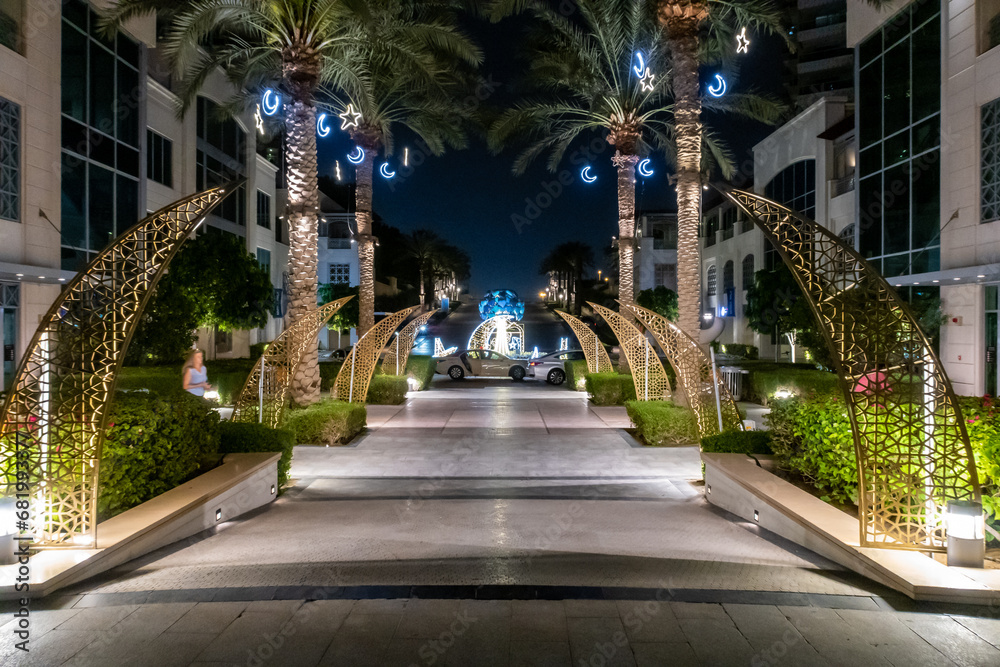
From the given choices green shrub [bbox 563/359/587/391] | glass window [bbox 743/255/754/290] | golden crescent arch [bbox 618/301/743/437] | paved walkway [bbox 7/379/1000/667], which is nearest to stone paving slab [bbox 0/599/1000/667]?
paved walkway [bbox 7/379/1000/667]

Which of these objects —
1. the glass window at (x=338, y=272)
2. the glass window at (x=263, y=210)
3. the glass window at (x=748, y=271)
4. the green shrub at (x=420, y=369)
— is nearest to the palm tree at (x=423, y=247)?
the glass window at (x=338, y=272)

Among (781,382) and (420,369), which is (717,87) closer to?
(781,382)

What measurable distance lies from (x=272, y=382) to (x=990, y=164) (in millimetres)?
17211

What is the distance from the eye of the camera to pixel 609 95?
66.0ft

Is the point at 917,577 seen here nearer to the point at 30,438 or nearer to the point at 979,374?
the point at 30,438

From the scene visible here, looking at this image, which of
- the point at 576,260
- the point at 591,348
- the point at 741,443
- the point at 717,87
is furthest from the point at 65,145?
the point at 576,260

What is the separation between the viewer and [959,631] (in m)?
4.27

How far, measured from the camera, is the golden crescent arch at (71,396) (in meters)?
5.48

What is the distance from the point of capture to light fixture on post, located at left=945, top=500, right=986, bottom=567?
16.8 ft

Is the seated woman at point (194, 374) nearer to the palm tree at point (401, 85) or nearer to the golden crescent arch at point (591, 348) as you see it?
the palm tree at point (401, 85)

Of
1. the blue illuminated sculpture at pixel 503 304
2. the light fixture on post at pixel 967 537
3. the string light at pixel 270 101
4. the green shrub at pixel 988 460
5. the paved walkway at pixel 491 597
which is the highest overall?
the string light at pixel 270 101

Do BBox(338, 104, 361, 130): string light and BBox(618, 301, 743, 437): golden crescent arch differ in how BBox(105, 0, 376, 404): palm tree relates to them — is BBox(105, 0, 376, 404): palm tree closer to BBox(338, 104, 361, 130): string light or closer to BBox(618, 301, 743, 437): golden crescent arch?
BBox(338, 104, 361, 130): string light

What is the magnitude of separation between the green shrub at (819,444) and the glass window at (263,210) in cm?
3410

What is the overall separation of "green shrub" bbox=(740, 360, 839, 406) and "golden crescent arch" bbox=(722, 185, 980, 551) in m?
10.2
